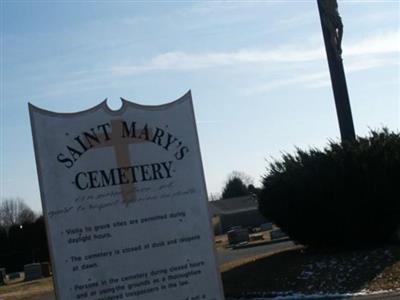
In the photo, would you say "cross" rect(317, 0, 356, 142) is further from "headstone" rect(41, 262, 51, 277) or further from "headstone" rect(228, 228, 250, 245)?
"headstone" rect(228, 228, 250, 245)

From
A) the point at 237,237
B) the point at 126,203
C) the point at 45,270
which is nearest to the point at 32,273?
the point at 45,270

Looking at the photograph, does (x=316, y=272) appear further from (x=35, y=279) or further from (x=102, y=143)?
(x=35, y=279)

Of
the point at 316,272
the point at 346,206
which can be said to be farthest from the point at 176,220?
the point at 346,206

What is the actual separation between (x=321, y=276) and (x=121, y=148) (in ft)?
30.8

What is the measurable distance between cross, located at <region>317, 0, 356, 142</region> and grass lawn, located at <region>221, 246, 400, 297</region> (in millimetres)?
3472

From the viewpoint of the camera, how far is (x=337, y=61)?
62.1ft

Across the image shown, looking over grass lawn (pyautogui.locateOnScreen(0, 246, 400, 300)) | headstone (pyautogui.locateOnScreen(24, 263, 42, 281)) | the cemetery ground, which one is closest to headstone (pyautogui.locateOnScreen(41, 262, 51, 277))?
headstone (pyautogui.locateOnScreen(24, 263, 42, 281))

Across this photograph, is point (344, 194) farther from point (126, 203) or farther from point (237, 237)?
point (237, 237)

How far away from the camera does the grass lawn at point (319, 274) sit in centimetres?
1396

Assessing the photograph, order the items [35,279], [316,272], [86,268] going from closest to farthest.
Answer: [86,268]
[316,272]
[35,279]

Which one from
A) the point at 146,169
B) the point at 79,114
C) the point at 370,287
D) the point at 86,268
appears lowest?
the point at 370,287

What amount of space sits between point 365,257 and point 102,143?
35.1 ft

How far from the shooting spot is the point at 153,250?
6.37 metres

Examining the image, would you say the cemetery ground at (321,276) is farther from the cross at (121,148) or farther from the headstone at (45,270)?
the headstone at (45,270)
